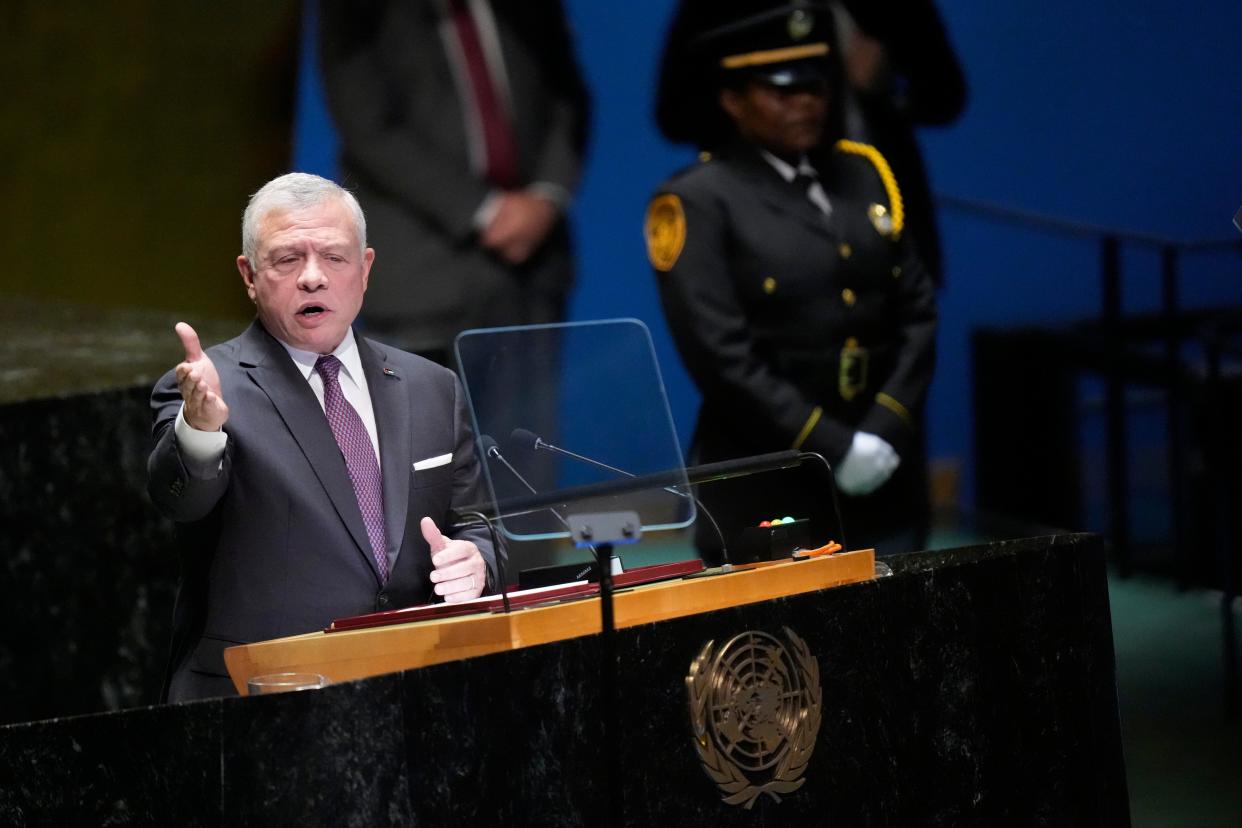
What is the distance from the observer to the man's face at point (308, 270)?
2.48m

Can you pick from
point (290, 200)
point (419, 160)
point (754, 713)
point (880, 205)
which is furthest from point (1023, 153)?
point (754, 713)

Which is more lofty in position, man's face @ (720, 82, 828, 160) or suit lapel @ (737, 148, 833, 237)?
man's face @ (720, 82, 828, 160)

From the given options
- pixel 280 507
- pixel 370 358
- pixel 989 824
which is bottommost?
pixel 989 824

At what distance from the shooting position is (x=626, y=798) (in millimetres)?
2127

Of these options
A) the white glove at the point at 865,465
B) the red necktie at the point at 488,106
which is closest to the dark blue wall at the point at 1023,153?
the red necktie at the point at 488,106

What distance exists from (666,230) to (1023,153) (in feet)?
4.65

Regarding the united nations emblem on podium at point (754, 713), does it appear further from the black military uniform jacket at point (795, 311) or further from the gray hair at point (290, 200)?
the black military uniform jacket at point (795, 311)

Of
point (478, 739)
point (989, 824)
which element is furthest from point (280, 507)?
→ point (989, 824)

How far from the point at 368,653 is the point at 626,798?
1.18 feet

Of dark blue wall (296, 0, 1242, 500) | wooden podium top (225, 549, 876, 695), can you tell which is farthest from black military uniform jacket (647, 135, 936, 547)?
wooden podium top (225, 549, 876, 695)

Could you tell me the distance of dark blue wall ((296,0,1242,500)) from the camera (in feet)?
15.9

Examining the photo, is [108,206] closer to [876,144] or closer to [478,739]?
[876,144]

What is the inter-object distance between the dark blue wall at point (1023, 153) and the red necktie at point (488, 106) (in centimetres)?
24

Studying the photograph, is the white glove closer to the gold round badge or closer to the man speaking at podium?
the gold round badge
